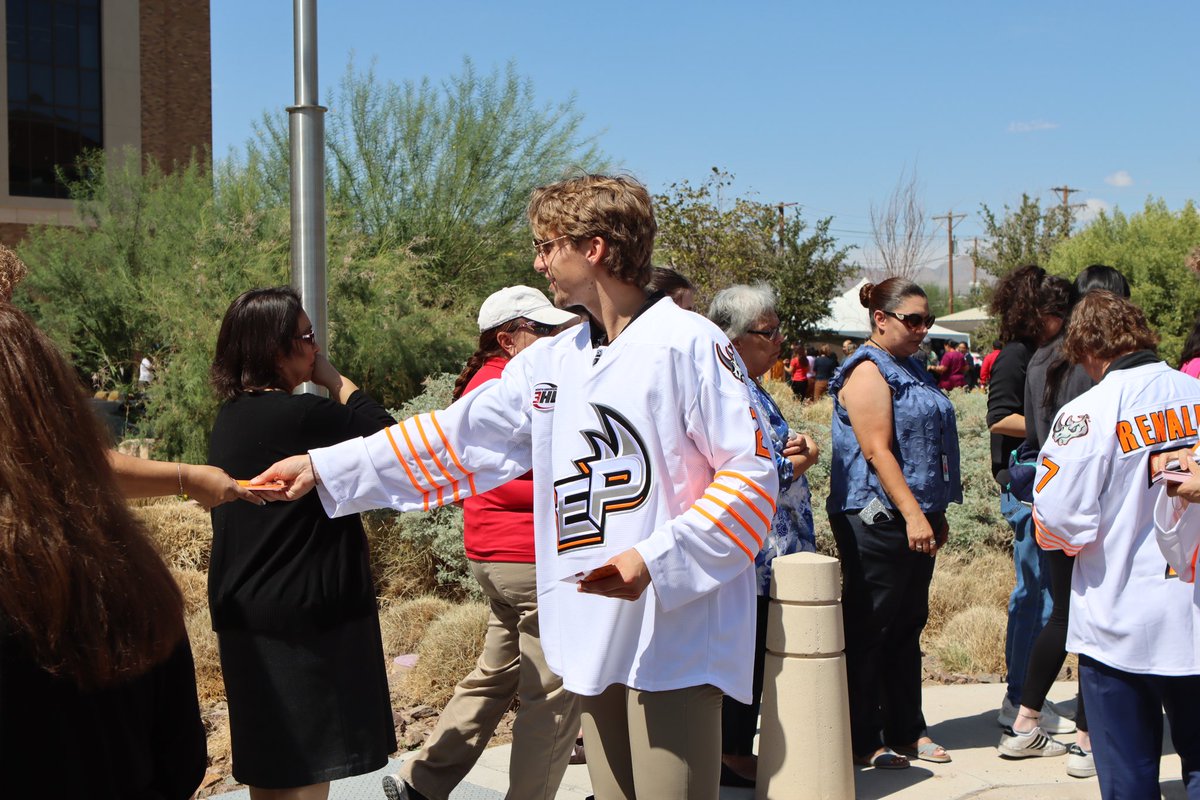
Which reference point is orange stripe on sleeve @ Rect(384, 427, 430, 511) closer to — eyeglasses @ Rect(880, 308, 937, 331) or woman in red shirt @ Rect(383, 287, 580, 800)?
woman in red shirt @ Rect(383, 287, 580, 800)

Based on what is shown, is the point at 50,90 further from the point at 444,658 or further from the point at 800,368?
the point at 444,658

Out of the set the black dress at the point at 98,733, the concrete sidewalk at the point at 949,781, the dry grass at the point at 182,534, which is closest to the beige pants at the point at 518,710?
the concrete sidewalk at the point at 949,781

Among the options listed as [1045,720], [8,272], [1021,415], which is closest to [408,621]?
[1045,720]

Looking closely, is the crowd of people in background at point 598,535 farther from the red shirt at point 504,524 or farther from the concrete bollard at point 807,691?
the concrete bollard at point 807,691

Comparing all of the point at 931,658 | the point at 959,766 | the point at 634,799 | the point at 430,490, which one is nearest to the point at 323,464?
the point at 430,490

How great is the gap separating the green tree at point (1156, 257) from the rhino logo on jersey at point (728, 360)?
899 inches

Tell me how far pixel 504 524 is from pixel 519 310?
0.82m

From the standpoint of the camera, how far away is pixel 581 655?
2.67 metres

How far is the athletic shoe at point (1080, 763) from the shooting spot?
473cm

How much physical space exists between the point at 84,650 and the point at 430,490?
4.71ft

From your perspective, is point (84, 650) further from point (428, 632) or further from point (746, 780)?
point (428, 632)

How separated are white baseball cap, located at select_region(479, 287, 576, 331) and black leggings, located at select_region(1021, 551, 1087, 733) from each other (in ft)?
7.02

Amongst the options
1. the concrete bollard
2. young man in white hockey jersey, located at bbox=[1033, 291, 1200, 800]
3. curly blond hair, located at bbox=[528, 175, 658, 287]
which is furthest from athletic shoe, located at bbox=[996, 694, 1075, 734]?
curly blond hair, located at bbox=[528, 175, 658, 287]

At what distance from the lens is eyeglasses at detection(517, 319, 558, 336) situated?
170 inches
